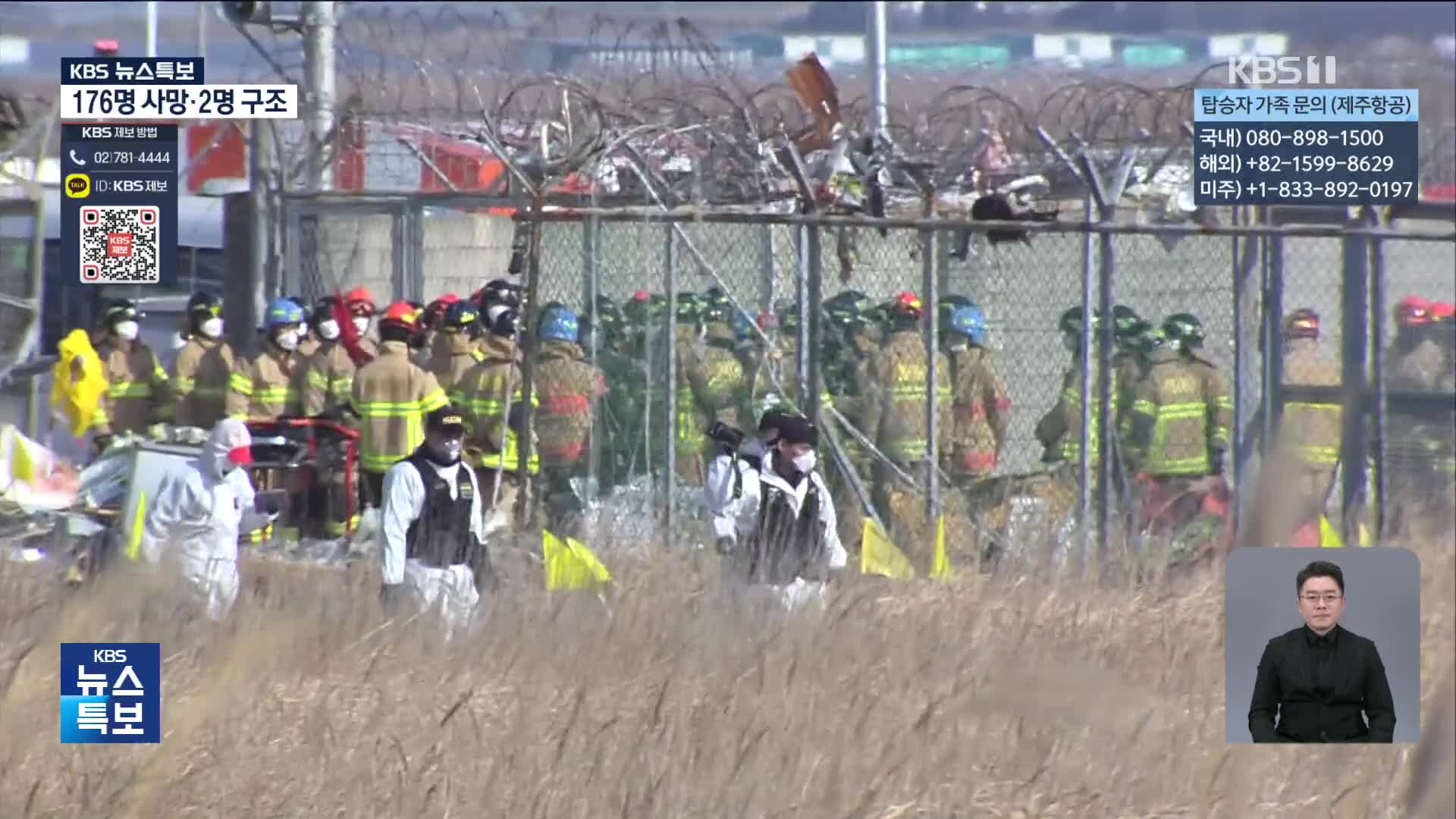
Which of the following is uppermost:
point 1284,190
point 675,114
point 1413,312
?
point 675,114

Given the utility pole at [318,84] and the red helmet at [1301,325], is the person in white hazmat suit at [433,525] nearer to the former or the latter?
the utility pole at [318,84]

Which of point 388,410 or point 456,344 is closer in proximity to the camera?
point 388,410

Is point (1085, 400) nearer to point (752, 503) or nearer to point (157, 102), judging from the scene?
point (752, 503)

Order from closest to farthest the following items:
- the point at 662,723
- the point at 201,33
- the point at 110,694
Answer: the point at 110,694
the point at 662,723
the point at 201,33

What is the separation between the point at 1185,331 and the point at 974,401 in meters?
1.08

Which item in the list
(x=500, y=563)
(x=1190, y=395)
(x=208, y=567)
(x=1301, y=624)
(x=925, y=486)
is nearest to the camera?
(x=1301, y=624)

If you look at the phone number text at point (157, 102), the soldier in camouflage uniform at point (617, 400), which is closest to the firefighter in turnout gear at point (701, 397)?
the soldier in camouflage uniform at point (617, 400)

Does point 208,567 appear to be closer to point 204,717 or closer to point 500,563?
point 500,563

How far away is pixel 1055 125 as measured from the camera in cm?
1271

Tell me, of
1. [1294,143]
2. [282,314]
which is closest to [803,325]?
[1294,143]

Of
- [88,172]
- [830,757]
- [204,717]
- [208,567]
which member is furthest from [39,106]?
[830,757]

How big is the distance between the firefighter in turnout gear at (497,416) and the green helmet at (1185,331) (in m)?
3.12

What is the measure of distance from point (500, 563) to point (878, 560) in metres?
1.53

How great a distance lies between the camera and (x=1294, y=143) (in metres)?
8.12
